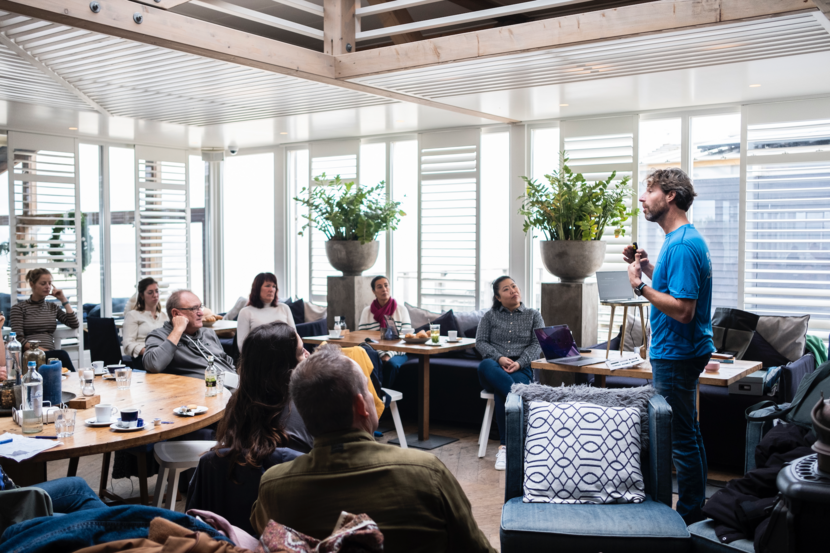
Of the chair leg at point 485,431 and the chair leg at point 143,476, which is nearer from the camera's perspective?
the chair leg at point 143,476

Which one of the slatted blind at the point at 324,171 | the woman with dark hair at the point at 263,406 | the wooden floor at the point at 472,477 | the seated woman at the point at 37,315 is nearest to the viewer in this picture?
the woman with dark hair at the point at 263,406

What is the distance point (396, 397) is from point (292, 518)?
3.54 m

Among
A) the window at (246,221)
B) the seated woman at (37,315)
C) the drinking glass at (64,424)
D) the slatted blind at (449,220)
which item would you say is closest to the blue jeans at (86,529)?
the drinking glass at (64,424)

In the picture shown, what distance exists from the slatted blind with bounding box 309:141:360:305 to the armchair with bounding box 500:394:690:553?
6.34 m

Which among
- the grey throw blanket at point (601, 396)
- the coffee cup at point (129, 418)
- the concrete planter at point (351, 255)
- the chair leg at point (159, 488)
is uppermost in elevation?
the concrete planter at point (351, 255)

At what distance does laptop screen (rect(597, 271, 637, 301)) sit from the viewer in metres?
4.69

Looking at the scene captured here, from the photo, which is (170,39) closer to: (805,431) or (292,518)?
(292,518)

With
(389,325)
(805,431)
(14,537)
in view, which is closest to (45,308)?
(389,325)

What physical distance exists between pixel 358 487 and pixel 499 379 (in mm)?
3844

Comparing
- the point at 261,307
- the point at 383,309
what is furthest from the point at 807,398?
the point at 261,307

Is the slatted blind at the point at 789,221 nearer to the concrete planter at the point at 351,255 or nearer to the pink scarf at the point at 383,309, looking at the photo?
the pink scarf at the point at 383,309

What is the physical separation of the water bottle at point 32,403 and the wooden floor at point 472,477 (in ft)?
4.92

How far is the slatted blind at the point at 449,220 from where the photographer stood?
841 centimetres

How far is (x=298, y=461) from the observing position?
1925mm
